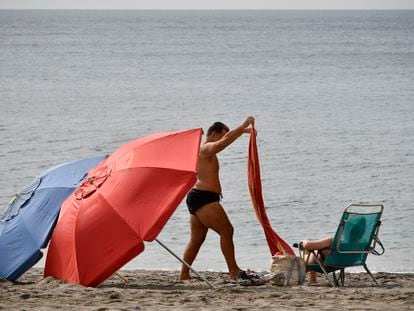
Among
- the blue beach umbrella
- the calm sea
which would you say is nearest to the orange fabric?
the blue beach umbrella

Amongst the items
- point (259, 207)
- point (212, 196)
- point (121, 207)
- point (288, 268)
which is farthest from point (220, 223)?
point (121, 207)

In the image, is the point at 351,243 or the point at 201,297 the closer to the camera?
the point at 201,297

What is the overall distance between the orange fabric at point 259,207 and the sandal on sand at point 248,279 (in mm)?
287

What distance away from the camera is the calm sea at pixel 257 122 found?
15.4 m

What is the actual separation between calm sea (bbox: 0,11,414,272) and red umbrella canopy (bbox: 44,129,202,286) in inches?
148

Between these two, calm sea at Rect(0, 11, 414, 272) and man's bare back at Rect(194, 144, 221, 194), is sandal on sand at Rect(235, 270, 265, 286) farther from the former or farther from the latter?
calm sea at Rect(0, 11, 414, 272)

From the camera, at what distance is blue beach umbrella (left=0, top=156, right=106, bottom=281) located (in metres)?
9.41

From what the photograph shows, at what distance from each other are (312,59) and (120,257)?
60006mm

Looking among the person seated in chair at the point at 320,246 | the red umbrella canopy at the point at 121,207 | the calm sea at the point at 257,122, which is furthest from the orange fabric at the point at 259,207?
the calm sea at the point at 257,122

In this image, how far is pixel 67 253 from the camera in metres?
9.05

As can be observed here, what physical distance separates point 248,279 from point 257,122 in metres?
21.4

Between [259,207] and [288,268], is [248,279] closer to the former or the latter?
[288,268]

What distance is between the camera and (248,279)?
9.41m

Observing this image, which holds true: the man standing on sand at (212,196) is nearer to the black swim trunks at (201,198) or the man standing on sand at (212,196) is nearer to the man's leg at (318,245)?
the black swim trunks at (201,198)
